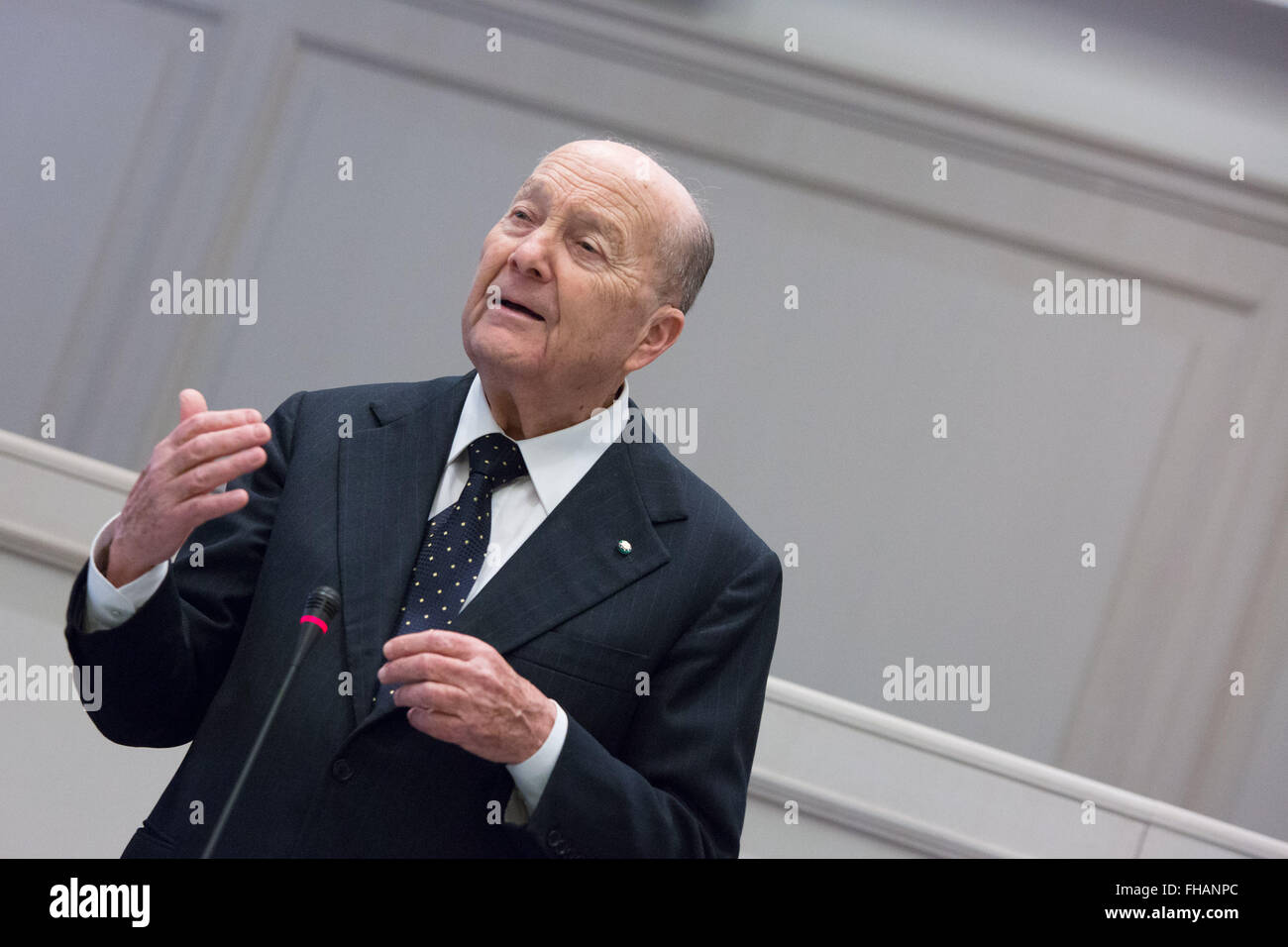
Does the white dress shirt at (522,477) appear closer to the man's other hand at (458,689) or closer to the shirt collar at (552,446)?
the shirt collar at (552,446)

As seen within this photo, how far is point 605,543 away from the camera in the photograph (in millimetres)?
1438

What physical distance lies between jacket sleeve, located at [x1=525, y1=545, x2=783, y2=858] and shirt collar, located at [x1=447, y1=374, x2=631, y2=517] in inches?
9.2

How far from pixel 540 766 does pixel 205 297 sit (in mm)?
2062

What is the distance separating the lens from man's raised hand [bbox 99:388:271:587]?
3.82 feet

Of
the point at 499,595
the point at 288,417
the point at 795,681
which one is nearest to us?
the point at 499,595

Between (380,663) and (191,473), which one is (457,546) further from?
(191,473)

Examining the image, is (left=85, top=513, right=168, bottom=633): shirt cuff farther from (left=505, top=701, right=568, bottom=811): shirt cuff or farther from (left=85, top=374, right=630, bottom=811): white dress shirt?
(left=505, top=701, right=568, bottom=811): shirt cuff

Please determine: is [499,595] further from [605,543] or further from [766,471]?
[766,471]

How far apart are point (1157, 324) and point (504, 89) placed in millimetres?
1655

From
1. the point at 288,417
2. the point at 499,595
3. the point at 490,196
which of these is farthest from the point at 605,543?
the point at 490,196

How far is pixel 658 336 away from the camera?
1.61 meters
